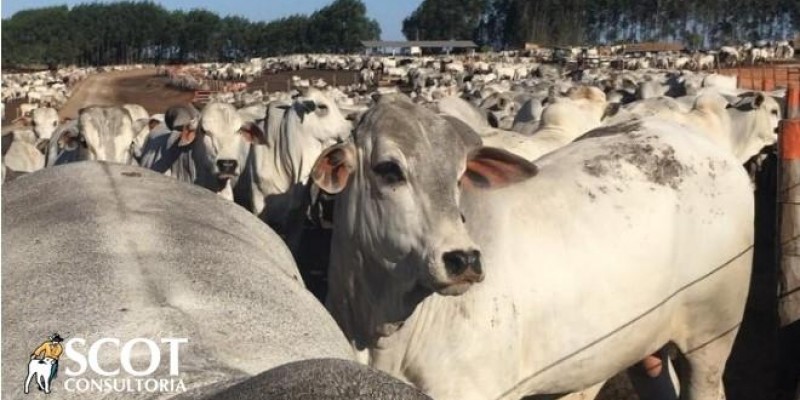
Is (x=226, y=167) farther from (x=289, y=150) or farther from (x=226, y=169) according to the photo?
(x=289, y=150)

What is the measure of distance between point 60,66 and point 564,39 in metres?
65.6

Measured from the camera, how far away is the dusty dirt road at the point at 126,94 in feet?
166

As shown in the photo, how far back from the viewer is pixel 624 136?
5781 millimetres

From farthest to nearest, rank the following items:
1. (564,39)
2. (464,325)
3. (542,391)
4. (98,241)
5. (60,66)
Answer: (60,66) < (564,39) < (542,391) < (464,325) < (98,241)

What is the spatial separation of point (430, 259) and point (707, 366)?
8.59 feet

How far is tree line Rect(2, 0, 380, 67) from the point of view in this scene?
447ft

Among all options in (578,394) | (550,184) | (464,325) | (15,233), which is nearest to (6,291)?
(15,233)

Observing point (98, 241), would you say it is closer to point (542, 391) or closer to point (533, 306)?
point (533, 306)

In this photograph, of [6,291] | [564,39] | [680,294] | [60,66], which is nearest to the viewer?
[6,291]

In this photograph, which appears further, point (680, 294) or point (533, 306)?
point (680, 294)

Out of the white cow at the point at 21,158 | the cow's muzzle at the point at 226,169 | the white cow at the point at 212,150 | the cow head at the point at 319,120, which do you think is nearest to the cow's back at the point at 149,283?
the cow's muzzle at the point at 226,169

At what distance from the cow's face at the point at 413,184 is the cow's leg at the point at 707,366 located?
6.44 ft

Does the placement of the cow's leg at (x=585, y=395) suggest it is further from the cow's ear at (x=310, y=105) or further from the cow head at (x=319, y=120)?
the cow's ear at (x=310, y=105)

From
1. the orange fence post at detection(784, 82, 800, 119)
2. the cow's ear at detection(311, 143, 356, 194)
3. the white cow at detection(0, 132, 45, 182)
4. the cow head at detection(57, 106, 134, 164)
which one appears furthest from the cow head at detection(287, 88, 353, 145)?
the cow's ear at detection(311, 143, 356, 194)
